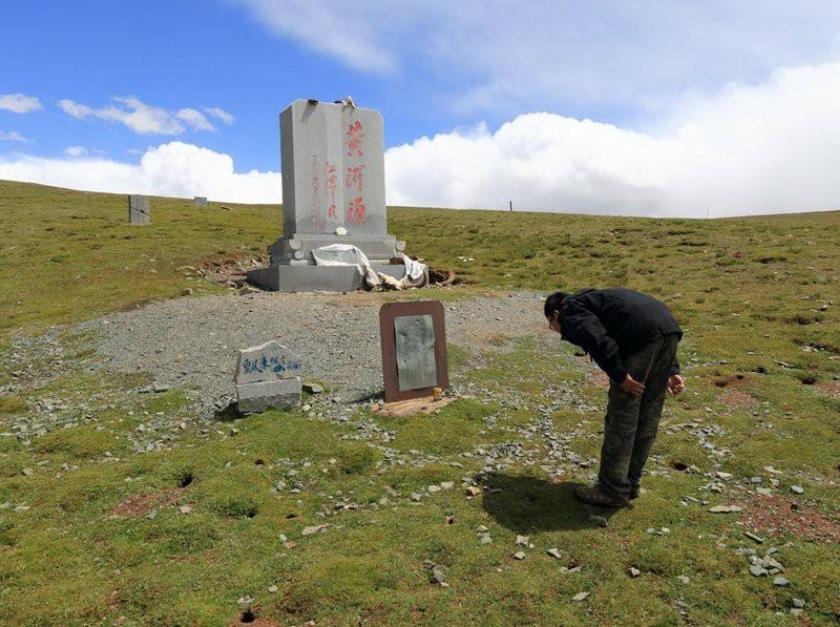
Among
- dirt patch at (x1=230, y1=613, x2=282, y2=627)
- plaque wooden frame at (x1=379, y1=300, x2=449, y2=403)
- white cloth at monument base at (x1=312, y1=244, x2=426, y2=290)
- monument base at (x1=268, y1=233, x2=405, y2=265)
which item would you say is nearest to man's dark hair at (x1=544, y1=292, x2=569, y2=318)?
dirt patch at (x1=230, y1=613, x2=282, y2=627)

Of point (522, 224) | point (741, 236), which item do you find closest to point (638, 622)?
point (741, 236)

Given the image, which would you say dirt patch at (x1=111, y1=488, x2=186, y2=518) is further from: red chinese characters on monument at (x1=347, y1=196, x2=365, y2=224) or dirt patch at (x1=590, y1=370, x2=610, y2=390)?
red chinese characters on monument at (x1=347, y1=196, x2=365, y2=224)

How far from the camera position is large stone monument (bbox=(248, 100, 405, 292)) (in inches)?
864

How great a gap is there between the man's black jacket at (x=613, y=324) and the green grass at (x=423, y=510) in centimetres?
176

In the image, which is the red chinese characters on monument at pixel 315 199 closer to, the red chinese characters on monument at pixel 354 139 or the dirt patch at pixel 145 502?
the red chinese characters on monument at pixel 354 139

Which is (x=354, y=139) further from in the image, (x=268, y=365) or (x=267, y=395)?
(x=267, y=395)

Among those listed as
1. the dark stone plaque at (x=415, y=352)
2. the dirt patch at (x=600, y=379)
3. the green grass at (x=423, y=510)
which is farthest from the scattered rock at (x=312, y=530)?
the dirt patch at (x=600, y=379)

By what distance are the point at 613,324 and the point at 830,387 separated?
7264 millimetres

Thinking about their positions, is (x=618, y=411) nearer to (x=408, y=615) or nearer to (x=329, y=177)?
(x=408, y=615)

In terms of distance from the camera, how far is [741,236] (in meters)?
28.9

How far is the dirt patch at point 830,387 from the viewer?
10.3m

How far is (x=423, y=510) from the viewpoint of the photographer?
641cm

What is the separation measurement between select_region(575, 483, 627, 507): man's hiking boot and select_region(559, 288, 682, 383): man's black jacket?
135 centimetres

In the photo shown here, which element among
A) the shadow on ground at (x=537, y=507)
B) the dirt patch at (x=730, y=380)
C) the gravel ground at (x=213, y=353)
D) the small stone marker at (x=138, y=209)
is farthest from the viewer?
the small stone marker at (x=138, y=209)
